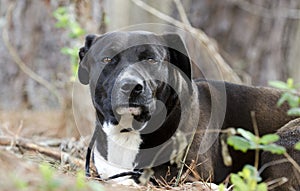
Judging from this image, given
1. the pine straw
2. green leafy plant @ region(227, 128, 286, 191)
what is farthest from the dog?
green leafy plant @ region(227, 128, 286, 191)

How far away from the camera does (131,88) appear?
417 cm

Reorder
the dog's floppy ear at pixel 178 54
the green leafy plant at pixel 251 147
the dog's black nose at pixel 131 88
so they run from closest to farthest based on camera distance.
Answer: the green leafy plant at pixel 251 147 → the dog's black nose at pixel 131 88 → the dog's floppy ear at pixel 178 54

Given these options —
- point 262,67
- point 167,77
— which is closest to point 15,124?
point 167,77

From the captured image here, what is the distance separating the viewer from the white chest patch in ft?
14.9

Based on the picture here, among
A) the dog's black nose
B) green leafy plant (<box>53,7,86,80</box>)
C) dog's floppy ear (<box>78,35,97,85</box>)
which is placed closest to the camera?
the dog's black nose

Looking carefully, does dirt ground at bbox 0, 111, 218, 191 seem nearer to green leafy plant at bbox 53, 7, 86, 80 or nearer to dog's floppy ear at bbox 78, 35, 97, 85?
dog's floppy ear at bbox 78, 35, 97, 85

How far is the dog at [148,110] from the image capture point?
4.33m

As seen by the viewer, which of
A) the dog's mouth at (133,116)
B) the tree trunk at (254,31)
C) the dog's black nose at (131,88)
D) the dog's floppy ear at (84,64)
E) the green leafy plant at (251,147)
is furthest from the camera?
the tree trunk at (254,31)

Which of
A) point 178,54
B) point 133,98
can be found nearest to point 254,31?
point 178,54

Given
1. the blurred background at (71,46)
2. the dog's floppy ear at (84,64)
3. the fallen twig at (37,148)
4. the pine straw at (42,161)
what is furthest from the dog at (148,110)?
the blurred background at (71,46)

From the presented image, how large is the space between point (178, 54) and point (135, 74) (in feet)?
1.67

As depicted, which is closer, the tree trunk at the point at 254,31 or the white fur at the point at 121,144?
the white fur at the point at 121,144

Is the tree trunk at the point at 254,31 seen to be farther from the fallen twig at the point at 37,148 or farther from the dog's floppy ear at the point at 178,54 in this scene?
the dog's floppy ear at the point at 178,54

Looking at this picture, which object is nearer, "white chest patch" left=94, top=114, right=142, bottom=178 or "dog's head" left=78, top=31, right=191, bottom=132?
"dog's head" left=78, top=31, right=191, bottom=132
